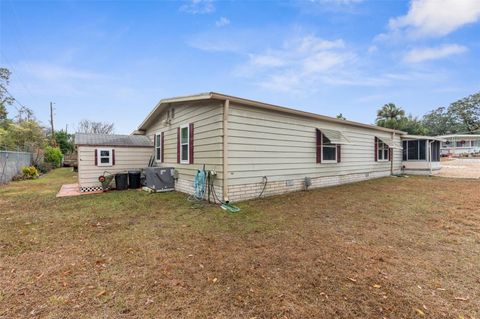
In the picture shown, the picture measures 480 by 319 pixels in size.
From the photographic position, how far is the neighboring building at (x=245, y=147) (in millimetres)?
6453

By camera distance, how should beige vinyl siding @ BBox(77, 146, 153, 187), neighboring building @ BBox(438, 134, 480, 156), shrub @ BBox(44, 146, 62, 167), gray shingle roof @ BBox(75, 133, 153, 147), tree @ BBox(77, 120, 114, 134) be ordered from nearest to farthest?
beige vinyl siding @ BBox(77, 146, 153, 187) < gray shingle roof @ BBox(75, 133, 153, 147) < shrub @ BBox(44, 146, 62, 167) < neighboring building @ BBox(438, 134, 480, 156) < tree @ BBox(77, 120, 114, 134)

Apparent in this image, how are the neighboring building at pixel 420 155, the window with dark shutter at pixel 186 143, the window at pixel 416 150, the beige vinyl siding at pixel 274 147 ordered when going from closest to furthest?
the beige vinyl siding at pixel 274 147, the window with dark shutter at pixel 186 143, the neighboring building at pixel 420 155, the window at pixel 416 150

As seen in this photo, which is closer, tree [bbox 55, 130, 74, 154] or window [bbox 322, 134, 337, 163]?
window [bbox 322, 134, 337, 163]

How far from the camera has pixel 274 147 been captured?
751cm

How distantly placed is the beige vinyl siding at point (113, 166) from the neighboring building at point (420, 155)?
15733 mm

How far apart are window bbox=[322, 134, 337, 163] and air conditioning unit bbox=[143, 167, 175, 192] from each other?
6167 millimetres

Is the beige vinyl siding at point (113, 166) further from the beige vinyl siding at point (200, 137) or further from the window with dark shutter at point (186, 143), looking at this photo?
the window with dark shutter at point (186, 143)

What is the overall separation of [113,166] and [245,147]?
6.40 metres

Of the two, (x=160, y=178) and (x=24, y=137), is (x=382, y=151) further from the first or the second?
(x=24, y=137)

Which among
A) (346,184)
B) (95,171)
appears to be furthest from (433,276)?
(95,171)

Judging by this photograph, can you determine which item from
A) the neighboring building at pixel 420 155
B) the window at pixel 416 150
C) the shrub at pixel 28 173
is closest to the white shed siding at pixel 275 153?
the neighboring building at pixel 420 155

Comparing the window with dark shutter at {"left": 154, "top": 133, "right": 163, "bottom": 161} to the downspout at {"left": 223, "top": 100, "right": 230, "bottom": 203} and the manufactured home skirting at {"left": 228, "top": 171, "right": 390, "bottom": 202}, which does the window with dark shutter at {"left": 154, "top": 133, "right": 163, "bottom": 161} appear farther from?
the manufactured home skirting at {"left": 228, "top": 171, "right": 390, "bottom": 202}

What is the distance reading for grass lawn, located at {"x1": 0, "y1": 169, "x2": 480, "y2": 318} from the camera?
84.6 inches

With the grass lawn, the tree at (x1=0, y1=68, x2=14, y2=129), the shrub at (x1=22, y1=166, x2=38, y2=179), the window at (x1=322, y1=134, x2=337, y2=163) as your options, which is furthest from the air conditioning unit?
the tree at (x1=0, y1=68, x2=14, y2=129)
